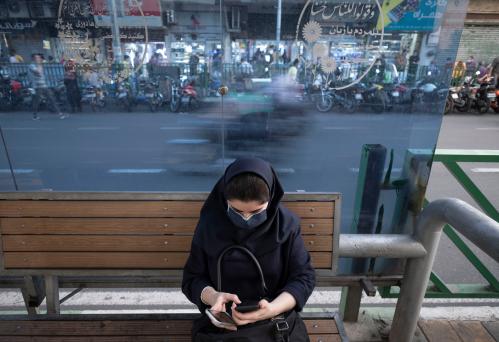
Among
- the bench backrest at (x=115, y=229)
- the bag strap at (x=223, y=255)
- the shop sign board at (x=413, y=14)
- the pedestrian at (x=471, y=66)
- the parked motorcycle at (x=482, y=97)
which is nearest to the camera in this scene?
the bag strap at (x=223, y=255)

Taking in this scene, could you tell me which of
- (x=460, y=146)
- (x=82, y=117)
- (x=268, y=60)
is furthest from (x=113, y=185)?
(x=460, y=146)

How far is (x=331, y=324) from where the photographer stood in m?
1.70

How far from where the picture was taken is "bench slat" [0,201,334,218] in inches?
67.2

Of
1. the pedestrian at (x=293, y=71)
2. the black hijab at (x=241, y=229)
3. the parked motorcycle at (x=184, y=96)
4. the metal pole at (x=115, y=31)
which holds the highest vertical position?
the metal pole at (x=115, y=31)

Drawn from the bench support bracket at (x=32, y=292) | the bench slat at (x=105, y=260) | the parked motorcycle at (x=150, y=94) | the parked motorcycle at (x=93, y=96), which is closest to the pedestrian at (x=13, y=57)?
the parked motorcycle at (x=93, y=96)

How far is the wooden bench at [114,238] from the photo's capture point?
1692 millimetres

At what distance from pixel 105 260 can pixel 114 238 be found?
0.13m

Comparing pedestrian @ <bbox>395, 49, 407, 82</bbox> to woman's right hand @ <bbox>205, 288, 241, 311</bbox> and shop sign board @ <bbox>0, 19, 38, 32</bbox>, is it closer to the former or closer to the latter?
woman's right hand @ <bbox>205, 288, 241, 311</bbox>

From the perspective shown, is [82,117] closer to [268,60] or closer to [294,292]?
[268,60]

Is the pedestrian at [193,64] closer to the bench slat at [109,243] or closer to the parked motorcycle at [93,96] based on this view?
the parked motorcycle at [93,96]

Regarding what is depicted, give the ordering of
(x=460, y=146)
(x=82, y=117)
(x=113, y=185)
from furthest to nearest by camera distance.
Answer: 1. (x=460, y=146)
2. (x=113, y=185)
3. (x=82, y=117)

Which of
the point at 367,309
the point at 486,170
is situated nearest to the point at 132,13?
the point at 367,309

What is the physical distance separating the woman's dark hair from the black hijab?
6 centimetres

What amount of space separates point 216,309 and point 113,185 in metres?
1.79
